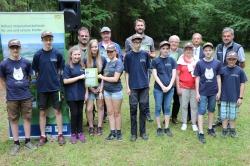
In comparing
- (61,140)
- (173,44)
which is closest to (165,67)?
(173,44)

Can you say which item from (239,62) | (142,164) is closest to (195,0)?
(239,62)

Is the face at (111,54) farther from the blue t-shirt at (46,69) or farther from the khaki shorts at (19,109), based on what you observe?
the khaki shorts at (19,109)

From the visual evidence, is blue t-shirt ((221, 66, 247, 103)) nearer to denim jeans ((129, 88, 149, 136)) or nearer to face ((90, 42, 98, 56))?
denim jeans ((129, 88, 149, 136))

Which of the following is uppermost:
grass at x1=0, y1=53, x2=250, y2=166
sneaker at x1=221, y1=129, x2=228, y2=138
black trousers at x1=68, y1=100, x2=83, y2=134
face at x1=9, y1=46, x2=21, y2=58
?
face at x1=9, y1=46, x2=21, y2=58

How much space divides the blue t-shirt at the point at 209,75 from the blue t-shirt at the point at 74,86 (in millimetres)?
2145

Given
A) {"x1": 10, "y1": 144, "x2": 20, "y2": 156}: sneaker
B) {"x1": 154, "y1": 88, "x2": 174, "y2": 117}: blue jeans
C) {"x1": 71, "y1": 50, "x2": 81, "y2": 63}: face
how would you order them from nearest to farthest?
{"x1": 10, "y1": 144, "x2": 20, "y2": 156}: sneaker → {"x1": 71, "y1": 50, "x2": 81, "y2": 63}: face → {"x1": 154, "y1": 88, "x2": 174, "y2": 117}: blue jeans

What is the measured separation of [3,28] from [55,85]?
1321 millimetres

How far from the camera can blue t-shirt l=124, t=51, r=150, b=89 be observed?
262 inches

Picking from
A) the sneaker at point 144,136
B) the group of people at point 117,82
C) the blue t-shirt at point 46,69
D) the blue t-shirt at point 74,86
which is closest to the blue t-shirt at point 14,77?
the group of people at point 117,82

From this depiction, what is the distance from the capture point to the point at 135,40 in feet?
21.5

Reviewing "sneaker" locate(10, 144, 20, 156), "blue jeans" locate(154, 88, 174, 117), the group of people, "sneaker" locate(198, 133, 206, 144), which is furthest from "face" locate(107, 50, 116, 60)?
"sneaker" locate(10, 144, 20, 156)

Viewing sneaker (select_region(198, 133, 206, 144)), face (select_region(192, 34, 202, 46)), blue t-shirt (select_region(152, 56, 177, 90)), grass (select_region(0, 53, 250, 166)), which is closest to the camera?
grass (select_region(0, 53, 250, 166))

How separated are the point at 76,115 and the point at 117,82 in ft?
3.14

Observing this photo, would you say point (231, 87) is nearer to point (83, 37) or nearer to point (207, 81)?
point (207, 81)
